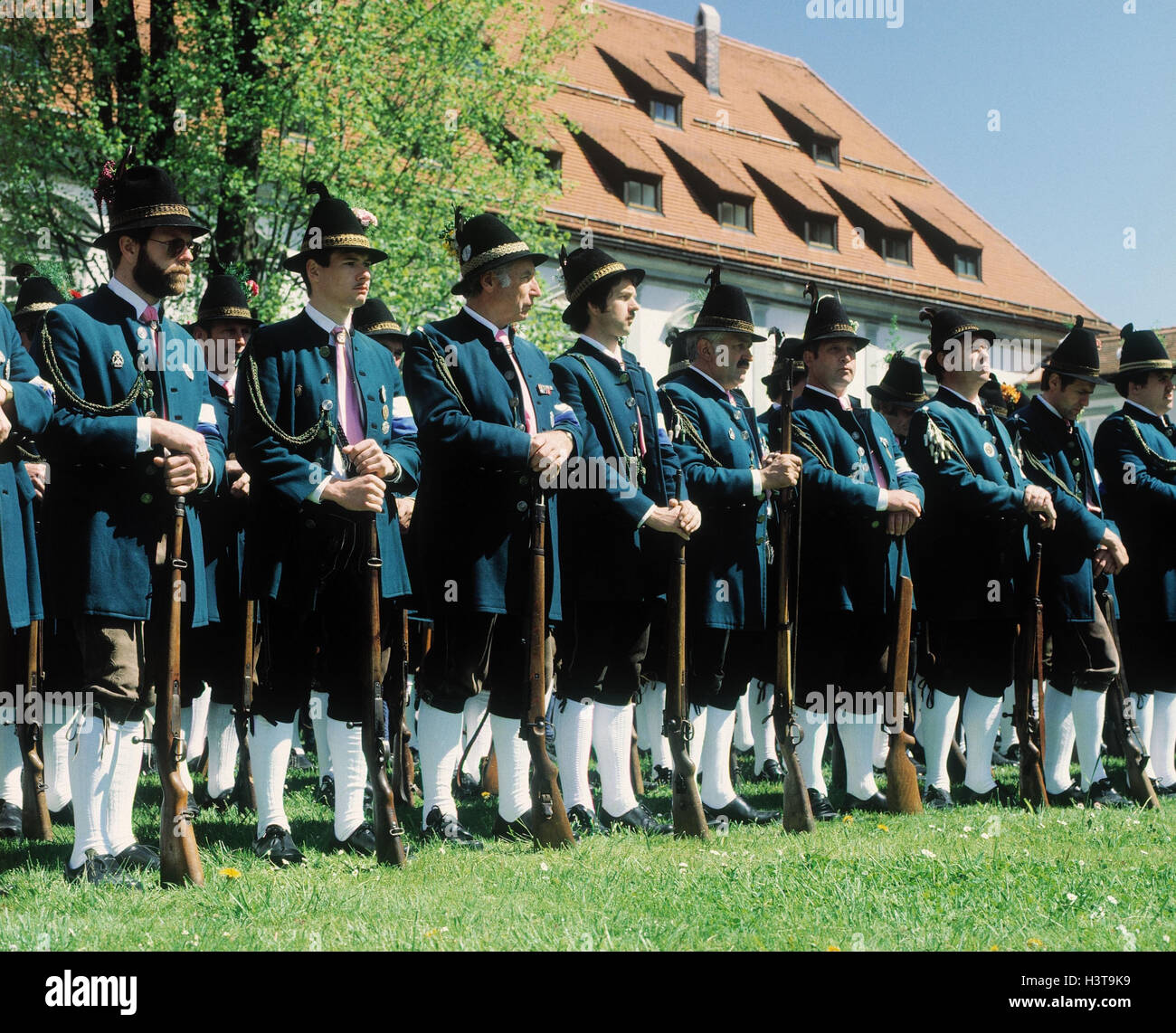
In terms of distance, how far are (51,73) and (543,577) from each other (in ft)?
53.9

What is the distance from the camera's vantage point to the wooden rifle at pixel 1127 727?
7.91 m

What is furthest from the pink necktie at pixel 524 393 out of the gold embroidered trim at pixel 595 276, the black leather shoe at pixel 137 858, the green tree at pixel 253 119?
the green tree at pixel 253 119

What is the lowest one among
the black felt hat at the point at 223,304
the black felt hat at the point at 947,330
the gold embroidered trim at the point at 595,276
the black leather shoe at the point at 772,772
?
the black leather shoe at the point at 772,772

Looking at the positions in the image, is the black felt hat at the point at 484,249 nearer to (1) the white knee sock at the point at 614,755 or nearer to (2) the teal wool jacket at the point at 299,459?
(2) the teal wool jacket at the point at 299,459

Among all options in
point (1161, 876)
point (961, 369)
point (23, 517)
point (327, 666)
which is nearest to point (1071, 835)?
point (1161, 876)

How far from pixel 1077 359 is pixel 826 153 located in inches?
1296

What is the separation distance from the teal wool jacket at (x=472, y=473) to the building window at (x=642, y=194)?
1044 inches

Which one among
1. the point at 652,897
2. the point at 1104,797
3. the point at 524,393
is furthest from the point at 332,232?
the point at 1104,797

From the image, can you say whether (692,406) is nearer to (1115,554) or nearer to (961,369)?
(961,369)

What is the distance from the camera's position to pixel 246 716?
274 inches

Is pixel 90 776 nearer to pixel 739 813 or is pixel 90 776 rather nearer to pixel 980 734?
pixel 739 813

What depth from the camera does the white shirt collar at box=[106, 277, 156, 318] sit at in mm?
5641

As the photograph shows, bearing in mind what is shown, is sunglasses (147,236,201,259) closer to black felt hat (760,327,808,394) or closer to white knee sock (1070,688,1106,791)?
black felt hat (760,327,808,394)

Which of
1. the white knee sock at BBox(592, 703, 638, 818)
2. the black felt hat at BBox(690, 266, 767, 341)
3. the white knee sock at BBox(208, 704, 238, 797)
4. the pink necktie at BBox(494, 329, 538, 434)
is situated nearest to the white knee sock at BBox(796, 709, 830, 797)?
the white knee sock at BBox(592, 703, 638, 818)
